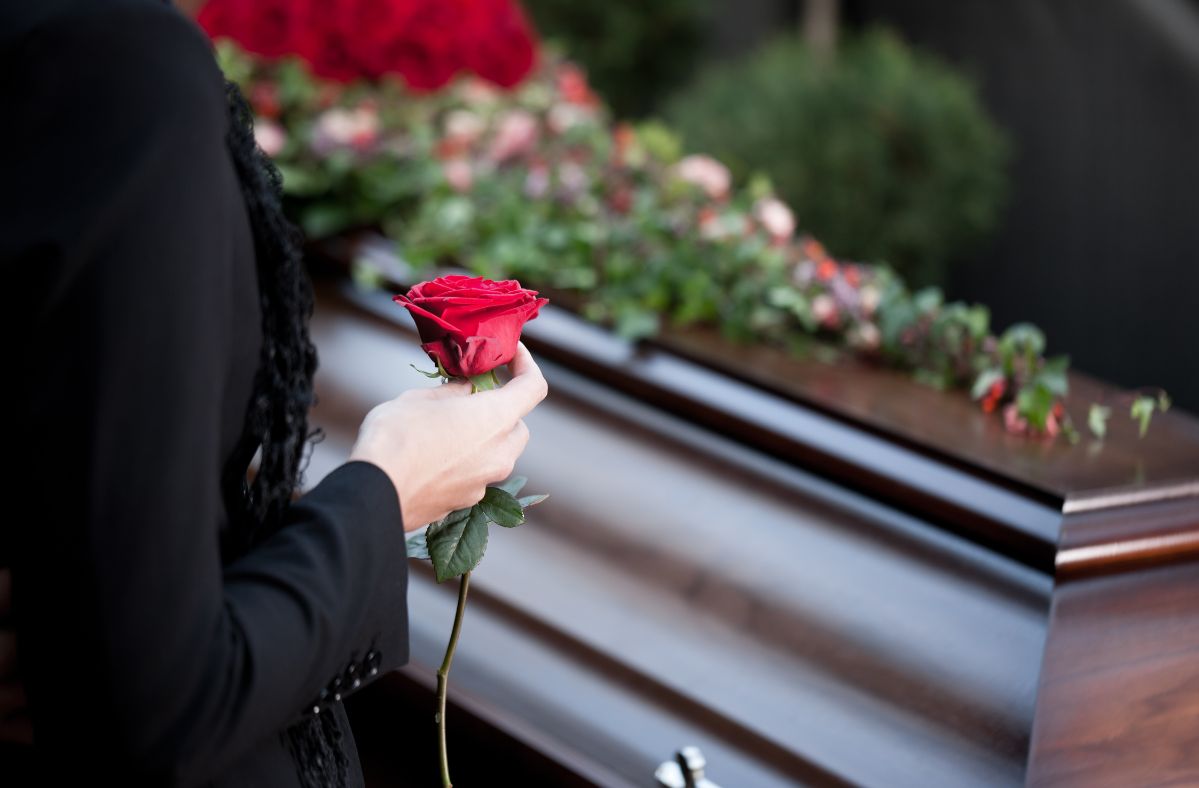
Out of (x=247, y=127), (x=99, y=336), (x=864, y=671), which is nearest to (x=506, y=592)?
(x=864, y=671)

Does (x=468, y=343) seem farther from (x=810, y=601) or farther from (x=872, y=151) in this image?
(x=872, y=151)

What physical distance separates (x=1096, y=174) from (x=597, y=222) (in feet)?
8.37

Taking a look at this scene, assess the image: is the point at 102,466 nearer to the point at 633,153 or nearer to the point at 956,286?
the point at 633,153

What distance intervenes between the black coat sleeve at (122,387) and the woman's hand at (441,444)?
0.14 metres

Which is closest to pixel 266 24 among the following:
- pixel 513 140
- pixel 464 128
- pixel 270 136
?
pixel 270 136

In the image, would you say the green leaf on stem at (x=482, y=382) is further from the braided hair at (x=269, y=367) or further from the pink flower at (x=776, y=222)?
the pink flower at (x=776, y=222)

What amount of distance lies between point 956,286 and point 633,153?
8.05 ft

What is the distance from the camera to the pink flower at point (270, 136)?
2045mm

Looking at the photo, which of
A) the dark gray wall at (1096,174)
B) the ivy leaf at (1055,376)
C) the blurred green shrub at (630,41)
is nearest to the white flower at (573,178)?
the ivy leaf at (1055,376)

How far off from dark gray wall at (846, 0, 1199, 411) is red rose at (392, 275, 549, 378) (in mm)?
3322

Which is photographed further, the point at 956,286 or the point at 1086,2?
the point at 956,286

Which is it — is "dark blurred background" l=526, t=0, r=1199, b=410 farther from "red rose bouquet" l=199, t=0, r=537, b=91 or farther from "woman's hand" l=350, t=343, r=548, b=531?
"woman's hand" l=350, t=343, r=548, b=531

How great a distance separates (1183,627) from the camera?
111cm

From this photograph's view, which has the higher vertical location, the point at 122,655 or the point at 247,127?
the point at 247,127
